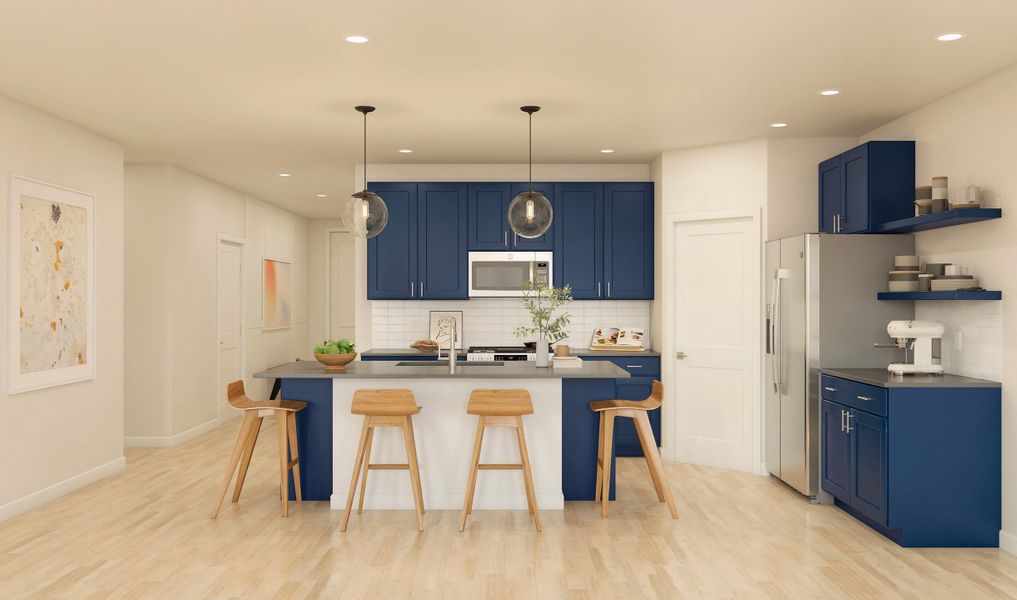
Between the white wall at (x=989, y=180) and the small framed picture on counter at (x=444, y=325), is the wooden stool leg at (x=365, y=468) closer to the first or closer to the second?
the small framed picture on counter at (x=444, y=325)

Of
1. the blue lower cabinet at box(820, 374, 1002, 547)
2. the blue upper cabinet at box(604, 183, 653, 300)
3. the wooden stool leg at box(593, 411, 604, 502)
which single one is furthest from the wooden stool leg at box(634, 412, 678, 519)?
the blue upper cabinet at box(604, 183, 653, 300)

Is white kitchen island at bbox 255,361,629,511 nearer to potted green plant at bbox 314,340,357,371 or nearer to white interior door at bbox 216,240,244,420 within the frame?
potted green plant at bbox 314,340,357,371

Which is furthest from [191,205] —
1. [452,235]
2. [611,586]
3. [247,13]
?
[611,586]

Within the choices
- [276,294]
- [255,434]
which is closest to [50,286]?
[255,434]

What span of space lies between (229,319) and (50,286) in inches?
137

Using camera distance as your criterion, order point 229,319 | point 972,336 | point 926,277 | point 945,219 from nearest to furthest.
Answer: point 945,219 < point 972,336 < point 926,277 < point 229,319

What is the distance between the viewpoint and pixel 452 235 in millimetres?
7328

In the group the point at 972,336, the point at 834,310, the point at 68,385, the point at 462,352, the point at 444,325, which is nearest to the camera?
the point at 972,336

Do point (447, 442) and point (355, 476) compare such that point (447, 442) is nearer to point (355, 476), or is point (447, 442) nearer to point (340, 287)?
point (355, 476)

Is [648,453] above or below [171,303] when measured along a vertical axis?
below

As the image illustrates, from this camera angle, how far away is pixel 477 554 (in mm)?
4184

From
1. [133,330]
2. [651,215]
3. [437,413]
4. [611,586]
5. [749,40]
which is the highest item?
[749,40]

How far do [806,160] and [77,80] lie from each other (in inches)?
206

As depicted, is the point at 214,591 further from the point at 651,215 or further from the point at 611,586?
the point at 651,215
